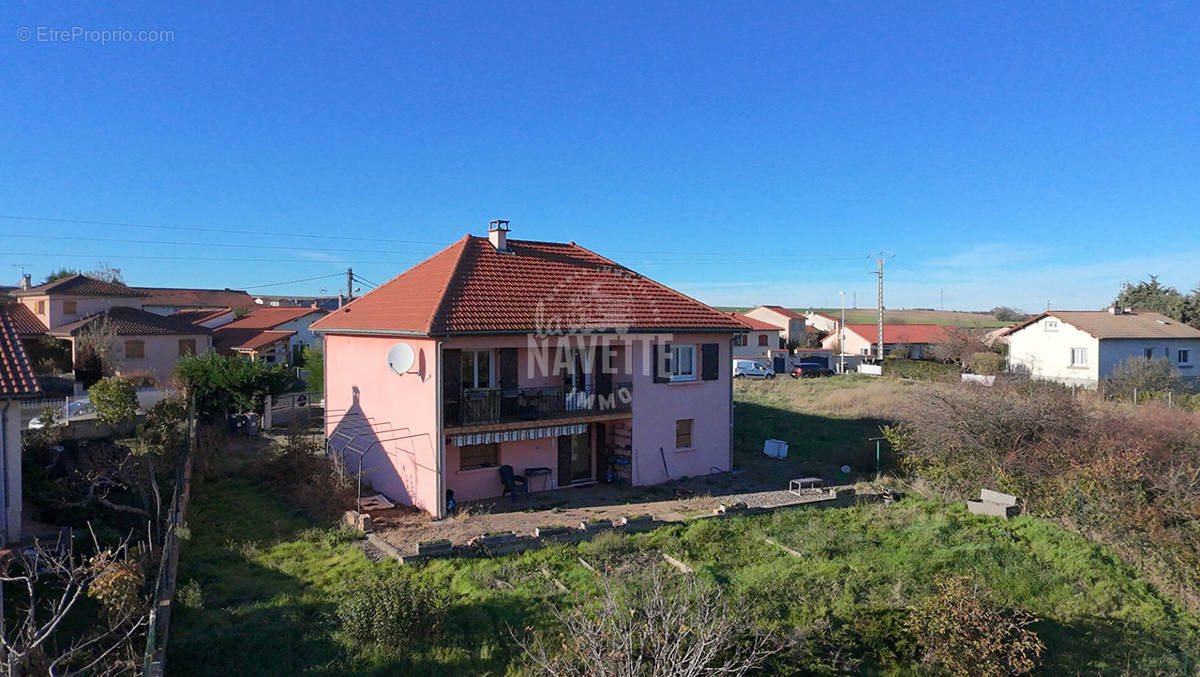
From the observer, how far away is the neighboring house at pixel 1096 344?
41719 mm

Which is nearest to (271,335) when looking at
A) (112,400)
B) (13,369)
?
(112,400)

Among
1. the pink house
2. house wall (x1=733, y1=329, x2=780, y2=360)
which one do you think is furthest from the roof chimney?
house wall (x1=733, y1=329, x2=780, y2=360)

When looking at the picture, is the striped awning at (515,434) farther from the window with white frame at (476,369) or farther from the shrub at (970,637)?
the shrub at (970,637)

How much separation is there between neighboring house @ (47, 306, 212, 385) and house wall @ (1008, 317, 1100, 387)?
48.8 metres

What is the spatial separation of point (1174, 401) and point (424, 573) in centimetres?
3471

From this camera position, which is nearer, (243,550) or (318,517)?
(243,550)

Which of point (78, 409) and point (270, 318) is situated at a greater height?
point (270, 318)

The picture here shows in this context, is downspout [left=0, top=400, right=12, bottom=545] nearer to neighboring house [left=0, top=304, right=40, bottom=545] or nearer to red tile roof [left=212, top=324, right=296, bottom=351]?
neighboring house [left=0, top=304, right=40, bottom=545]

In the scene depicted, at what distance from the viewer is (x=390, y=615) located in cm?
1059

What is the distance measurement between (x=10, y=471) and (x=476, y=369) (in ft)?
31.5

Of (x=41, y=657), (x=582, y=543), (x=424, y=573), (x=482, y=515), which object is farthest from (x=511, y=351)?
(x=41, y=657)

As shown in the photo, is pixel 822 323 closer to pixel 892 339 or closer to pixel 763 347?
pixel 892 339

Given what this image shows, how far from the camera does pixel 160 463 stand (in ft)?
65.7

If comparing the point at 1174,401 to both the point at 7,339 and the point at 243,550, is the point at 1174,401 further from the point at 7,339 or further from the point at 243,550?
the point at 7,339
